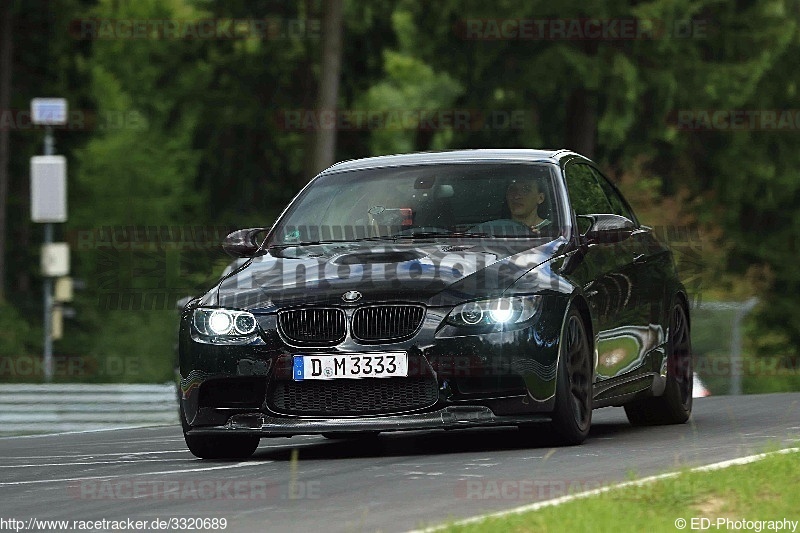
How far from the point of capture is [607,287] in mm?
10984

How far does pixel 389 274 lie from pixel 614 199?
320cm

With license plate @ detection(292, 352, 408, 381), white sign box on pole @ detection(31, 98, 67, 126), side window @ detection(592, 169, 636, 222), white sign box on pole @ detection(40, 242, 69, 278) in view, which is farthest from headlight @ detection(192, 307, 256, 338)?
white sign box on pole @ detection(40, 242, 69, 278)

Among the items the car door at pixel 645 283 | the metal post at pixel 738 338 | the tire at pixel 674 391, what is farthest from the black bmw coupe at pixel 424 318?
the metal post at pixel 738 338

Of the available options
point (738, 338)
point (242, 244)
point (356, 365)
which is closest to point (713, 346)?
point (738, 338)

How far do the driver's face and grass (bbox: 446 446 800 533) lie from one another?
10.4 feet

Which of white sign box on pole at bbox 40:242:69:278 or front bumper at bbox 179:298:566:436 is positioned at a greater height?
front bumper at bbox 179:298:566:436

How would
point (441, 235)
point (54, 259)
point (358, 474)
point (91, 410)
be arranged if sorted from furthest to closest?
point (54, 259) → point (91, 410) → point (441, 235) → point (358, 474)

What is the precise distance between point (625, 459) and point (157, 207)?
5209 centimetres

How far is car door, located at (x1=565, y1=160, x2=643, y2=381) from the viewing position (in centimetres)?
1070

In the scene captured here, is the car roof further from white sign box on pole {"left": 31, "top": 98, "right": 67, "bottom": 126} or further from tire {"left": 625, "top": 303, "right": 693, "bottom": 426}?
white sign box on pole {"left": 31, "top": 98, "right": 67, "bottom": 126}

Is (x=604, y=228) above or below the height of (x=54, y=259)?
above

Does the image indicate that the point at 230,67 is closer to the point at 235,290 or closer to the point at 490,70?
the point at 490,70

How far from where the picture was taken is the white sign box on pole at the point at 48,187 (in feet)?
76.7

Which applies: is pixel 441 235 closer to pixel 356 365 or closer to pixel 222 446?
pixel 356 365
